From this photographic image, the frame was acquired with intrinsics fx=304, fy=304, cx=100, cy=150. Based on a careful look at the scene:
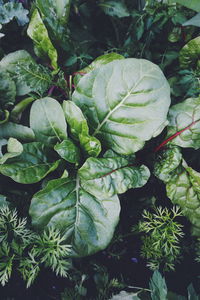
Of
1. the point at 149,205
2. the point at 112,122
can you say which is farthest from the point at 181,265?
the point at 112,122

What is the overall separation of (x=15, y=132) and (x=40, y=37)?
34 cm

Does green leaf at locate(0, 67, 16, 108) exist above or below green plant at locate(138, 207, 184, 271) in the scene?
above

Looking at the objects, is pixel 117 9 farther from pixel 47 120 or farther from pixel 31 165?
pixel 31 165

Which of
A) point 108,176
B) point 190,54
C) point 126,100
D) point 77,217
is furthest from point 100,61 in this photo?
point 77,217

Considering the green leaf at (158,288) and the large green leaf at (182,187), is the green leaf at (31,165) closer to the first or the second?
the large green leaf at (182,187)

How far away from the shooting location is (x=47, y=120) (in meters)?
1.03

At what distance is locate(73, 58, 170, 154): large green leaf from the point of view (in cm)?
95

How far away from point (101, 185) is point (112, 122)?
236 mm

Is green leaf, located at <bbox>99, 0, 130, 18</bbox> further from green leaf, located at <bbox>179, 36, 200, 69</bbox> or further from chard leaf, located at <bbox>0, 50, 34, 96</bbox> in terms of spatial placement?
chard leaf, located at <bbox>0, 50, 34, 96</bbox>

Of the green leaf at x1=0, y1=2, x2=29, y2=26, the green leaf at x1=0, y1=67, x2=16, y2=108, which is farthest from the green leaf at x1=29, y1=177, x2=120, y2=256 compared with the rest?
the green leaf at x1=0, y1=2, x2=29, y2=26

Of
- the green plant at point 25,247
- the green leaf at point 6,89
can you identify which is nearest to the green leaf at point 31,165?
the green plant at point 25,247

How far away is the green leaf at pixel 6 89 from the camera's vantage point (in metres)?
1.10

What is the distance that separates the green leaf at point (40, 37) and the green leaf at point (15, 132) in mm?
266

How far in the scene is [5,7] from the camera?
3.74ft
